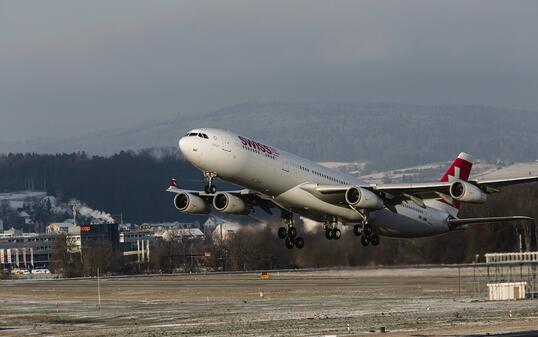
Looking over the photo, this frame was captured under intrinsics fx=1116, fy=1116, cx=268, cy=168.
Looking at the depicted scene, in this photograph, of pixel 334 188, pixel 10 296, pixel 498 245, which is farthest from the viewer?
pixel 10 296

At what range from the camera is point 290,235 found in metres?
77.6

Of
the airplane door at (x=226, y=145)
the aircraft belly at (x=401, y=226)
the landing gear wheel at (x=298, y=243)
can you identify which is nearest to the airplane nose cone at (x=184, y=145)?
the airplane door at (x=226, y=145)

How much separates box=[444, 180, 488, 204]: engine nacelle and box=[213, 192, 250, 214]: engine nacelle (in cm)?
1428

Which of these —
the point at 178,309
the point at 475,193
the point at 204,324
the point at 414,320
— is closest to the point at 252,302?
the point at 178,309

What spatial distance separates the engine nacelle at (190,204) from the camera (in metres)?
75.5

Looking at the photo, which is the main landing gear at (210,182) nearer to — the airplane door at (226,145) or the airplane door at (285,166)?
the airplane door at (226,145)

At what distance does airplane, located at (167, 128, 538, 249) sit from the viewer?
223 feet

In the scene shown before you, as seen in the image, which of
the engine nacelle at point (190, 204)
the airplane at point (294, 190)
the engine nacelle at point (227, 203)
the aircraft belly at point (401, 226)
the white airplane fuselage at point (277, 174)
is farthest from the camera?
the aircraft belly at point (401, 226)

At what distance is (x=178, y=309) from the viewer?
103438 millimetres

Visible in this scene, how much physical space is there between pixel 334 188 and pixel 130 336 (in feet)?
57.1

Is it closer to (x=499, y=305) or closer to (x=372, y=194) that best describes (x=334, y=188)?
(x=372, y=194)

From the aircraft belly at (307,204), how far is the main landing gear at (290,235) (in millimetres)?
2627

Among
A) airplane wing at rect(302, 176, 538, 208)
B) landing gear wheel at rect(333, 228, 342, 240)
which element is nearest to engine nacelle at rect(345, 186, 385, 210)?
airplane wing at rect(302, 176, 538, 208)

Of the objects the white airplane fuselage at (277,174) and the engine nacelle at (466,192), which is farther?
the engine nacelle at (466,192)
